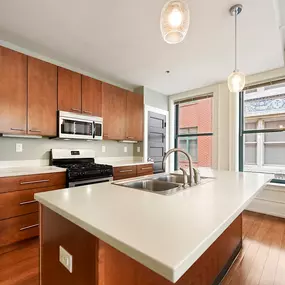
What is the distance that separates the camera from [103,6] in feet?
5.91

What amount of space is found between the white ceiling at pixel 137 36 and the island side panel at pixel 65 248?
6.08 ft

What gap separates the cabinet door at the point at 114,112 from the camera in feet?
11.0

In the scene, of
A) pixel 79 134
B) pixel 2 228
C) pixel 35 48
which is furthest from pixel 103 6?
pixel 2 228

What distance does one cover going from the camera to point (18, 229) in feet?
6.96

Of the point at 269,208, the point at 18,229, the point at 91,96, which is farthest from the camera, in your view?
the point at 269,208

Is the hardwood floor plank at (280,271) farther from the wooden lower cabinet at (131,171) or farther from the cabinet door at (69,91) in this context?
the cabinet door at (69,91)

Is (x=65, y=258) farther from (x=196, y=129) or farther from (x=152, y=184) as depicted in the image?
(x=196, y=129)

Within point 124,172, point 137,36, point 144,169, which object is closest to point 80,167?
point 124,172

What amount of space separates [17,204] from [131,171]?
1.77m

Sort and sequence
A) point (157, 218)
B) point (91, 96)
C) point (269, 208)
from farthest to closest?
point (269, 208) < point (91, 96) < point (157, 218)

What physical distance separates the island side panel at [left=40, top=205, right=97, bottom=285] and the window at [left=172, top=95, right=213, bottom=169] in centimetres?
338

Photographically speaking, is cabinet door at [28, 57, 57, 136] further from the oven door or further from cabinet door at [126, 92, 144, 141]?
cabinet door at [126, 92, 144, 141]

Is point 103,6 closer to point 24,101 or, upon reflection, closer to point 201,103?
point 24,101

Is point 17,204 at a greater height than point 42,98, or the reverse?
point 42,98
